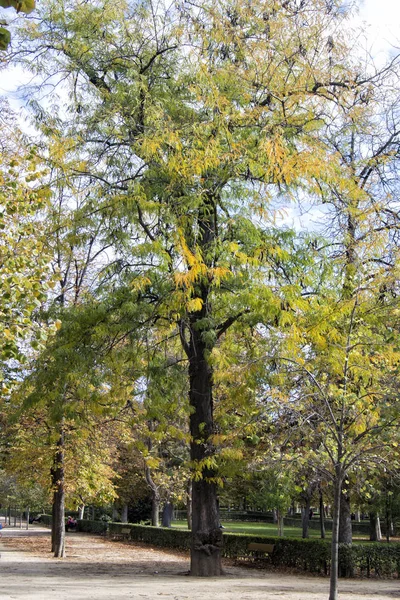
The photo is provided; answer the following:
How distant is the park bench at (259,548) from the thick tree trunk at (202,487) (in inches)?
233

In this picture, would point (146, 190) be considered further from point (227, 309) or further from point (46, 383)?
point (46, 383)

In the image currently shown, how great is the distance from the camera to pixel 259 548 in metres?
20.7

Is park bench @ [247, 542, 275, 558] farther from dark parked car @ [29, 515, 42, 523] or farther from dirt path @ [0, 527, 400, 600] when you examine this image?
dark parked car @ [29, 515, 42, 523]

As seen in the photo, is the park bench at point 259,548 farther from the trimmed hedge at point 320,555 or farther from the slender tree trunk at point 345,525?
the slender tree trunk at point 345,525

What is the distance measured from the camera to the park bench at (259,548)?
20359 millimetres

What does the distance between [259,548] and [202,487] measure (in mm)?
7453

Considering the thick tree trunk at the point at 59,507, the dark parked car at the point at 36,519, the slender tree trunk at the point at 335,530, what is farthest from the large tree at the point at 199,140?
the dark parked car at the point at 36,519

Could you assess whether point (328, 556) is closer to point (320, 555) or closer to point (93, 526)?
point (320, 555)

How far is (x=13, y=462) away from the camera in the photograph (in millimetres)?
22703

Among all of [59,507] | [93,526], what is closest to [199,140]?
[59,507]

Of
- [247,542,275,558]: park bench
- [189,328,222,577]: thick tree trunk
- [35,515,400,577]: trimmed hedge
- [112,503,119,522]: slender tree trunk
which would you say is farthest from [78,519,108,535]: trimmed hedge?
[189,328,222,577]: thick tree trunk

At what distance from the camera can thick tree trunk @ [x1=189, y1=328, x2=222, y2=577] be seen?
47.0 feet

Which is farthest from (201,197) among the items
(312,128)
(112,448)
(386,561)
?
(112,448)

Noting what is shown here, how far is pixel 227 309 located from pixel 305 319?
3683 millimetres
